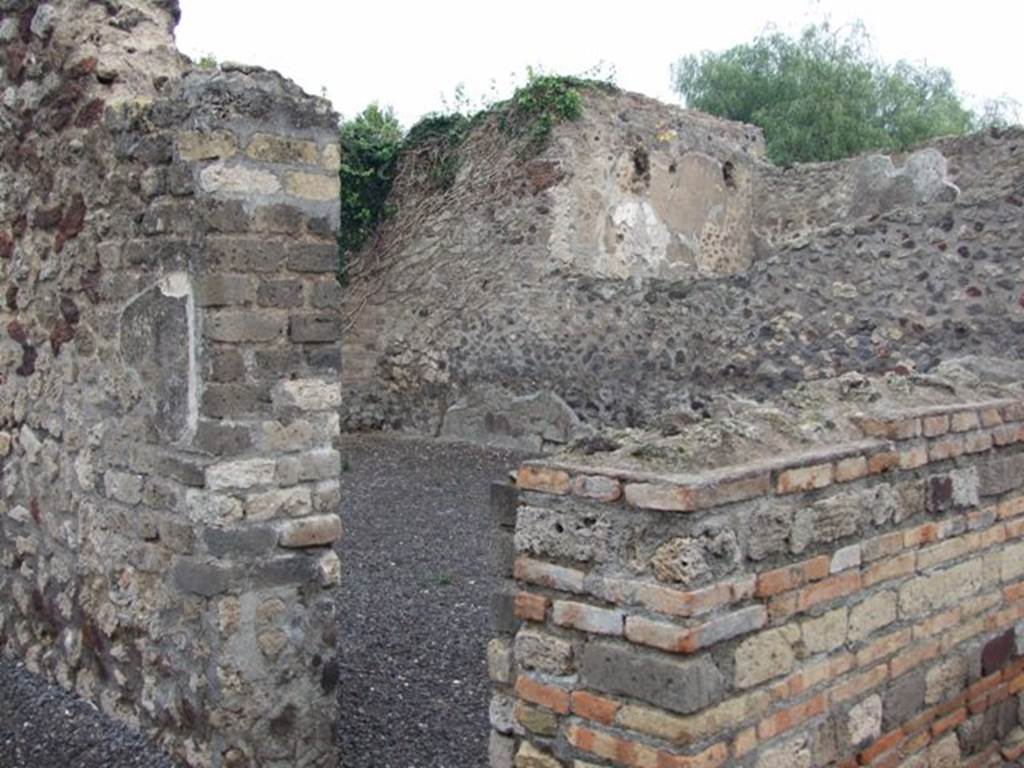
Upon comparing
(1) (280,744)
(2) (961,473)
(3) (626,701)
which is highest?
(2) (961,473)

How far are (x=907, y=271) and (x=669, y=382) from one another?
92.9 inches

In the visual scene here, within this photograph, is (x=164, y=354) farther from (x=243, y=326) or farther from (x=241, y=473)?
(x=241, y=473)

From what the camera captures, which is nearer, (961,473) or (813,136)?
(961,473)

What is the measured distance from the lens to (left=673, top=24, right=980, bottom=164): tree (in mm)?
22375

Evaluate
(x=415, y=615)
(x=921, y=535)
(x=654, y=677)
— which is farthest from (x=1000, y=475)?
(x=415, y=615)

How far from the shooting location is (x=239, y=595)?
3836 mm

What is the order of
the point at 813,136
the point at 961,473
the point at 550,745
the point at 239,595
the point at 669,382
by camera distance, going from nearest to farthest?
the point at 550,745, the point at 961,473, the point at 239,595, the point at 669,382, the point at 813,136

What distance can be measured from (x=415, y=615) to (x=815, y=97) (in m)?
19.5

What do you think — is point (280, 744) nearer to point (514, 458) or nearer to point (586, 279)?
point (514, 458)

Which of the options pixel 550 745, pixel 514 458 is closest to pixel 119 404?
pixel 550 745

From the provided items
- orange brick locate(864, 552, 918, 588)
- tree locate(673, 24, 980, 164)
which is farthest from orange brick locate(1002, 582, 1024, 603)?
tree locate(673, 24, 980, 164)

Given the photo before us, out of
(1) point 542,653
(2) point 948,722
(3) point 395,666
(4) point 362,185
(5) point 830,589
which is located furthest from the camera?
(4) point 362,185

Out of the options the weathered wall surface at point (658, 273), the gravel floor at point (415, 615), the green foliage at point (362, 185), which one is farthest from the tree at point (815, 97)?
the gravel floor at point (415, 615)

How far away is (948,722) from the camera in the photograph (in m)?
3.53
